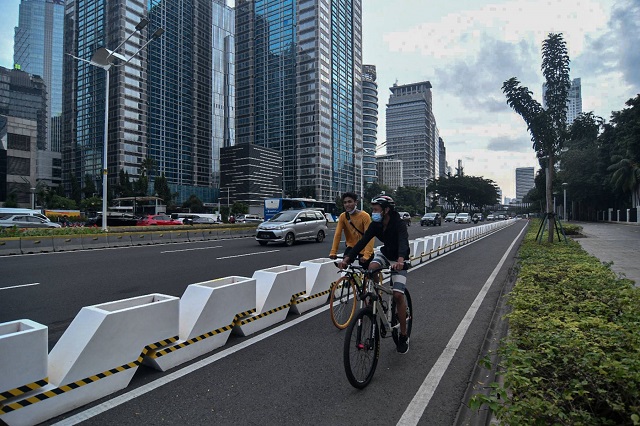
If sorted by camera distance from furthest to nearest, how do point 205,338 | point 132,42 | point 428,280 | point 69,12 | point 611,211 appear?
1. point 69,12
2. point 132,42
3. point 611,211
4. point 428,280
5. point 205,338

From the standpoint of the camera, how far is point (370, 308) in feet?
12.3

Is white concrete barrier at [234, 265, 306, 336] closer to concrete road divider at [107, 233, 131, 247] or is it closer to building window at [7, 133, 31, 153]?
concrete road divider at [107, 233, 131, 247]

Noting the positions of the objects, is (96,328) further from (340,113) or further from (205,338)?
(340,113)

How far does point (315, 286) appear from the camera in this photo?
6.70m

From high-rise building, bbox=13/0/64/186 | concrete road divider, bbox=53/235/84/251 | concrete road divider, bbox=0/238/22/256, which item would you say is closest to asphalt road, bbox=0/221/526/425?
concrete road divider, bbox=0/238/22/256

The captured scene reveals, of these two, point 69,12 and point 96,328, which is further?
point 69,12

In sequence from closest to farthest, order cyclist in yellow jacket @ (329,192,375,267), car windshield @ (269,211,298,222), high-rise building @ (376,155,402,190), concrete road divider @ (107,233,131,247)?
cyclist in yellow jacket @ (329,192,375,267), concrete road divider @ (107,233,131,247), car windshield @ (269,211,298,222), high-rise building @ (376,155,402,190)

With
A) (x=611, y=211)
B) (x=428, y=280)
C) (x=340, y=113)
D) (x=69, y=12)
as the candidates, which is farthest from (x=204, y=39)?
(x=428, y=280)

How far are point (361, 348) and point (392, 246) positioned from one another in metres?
1.32

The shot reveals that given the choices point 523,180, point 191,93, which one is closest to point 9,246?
point 191,93

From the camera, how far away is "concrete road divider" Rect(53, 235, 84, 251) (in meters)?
15.6

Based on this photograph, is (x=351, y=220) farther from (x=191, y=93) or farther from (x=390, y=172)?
(x=390, y=172)

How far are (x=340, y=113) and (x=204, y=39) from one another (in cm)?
4690

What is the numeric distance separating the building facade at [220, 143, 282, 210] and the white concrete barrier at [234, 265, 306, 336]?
311 ft
